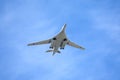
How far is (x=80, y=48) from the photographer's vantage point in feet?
494

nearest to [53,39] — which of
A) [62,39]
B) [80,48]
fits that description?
[62,39]

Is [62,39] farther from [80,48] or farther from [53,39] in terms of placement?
[80,48]

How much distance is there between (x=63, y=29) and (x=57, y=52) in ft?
31.6

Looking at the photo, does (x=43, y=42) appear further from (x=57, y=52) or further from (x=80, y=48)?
(x=80, y=48)

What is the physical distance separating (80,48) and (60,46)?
11.0 meters

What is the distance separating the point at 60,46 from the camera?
142 m

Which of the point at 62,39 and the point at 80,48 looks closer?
the point at 62,39

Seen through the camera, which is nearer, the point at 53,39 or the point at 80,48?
the point at 53,39

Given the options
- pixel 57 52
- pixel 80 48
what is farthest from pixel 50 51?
pixel 80 48

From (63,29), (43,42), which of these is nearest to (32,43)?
(43,42)

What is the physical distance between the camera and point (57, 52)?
144 metres

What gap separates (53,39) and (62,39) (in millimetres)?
3086

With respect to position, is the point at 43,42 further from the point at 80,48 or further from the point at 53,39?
the point at 80,48

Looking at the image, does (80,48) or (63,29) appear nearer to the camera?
(63,29)
